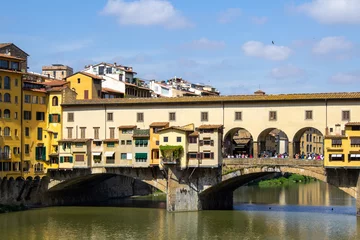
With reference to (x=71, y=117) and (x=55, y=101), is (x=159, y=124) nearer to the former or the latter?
(x=71, y=117)

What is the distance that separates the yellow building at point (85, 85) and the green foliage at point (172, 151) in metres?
14.2

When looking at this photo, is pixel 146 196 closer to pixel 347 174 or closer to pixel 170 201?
pixel 170 201

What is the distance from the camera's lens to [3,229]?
46.6 metres

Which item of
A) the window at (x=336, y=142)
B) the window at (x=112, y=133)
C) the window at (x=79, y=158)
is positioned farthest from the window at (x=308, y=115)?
the window at (x=79, y=158)

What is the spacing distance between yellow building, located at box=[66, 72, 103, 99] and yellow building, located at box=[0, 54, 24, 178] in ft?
31.4

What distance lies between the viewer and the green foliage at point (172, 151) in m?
53.9

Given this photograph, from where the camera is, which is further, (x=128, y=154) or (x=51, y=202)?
(x=51, y=202)

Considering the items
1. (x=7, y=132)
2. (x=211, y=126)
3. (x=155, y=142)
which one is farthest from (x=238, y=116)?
(x=7, y=132)

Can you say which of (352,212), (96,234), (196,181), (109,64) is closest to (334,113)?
(352,212)

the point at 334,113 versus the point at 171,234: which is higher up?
the point at 334,113

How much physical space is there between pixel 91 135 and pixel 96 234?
15237 mm

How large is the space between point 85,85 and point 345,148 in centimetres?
2602

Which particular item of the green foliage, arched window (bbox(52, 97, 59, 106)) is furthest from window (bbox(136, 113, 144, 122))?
arched window (bbox(52, 97, 59, 106))

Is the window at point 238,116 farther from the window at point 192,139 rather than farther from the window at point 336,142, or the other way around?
the window at point 336,142
